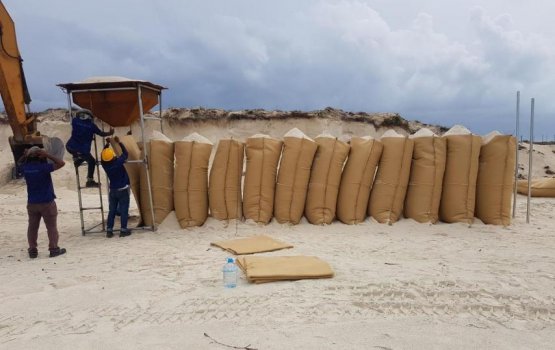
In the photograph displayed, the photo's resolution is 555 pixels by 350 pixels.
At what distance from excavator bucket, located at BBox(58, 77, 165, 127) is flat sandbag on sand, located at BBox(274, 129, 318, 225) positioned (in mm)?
2339

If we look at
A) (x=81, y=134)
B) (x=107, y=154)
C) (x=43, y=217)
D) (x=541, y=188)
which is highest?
(x=81, y=134)

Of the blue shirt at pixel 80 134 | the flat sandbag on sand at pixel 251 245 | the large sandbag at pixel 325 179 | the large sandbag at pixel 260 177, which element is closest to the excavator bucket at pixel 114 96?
the blue shirt at pixel 80 134

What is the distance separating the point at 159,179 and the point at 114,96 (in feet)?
4.92

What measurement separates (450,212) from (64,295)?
18.1 ft

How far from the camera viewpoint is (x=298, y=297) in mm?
3426

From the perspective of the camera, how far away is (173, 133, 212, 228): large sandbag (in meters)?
6.61

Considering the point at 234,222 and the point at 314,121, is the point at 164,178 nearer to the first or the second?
the point at 234,222

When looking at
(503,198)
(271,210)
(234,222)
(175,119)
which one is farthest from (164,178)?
(175,119)

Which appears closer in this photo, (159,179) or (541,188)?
(159,179)

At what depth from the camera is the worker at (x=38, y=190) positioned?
5.20 m

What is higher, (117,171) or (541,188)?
(117,171)

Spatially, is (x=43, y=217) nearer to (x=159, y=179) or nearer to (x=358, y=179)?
(x=159, y=179)

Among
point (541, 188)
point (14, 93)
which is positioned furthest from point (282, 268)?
point (541, 188)

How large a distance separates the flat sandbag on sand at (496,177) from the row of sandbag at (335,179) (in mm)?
14
